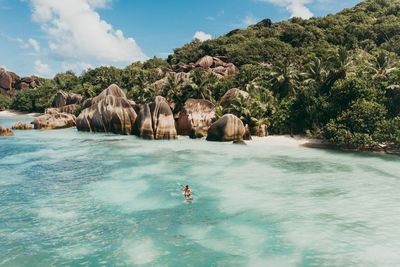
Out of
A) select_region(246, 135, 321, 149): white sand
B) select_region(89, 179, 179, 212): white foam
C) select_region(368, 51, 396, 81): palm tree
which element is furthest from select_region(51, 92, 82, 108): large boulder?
select_region(368, 51, 396, 81): palm tree

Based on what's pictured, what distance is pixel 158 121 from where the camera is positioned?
107 feet

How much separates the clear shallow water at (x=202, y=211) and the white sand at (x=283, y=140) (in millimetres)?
6047

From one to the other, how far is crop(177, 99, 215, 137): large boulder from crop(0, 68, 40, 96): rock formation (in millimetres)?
89939

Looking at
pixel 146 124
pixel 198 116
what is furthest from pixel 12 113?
pixel 198 116

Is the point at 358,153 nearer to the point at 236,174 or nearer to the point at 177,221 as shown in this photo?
the point at 236,174

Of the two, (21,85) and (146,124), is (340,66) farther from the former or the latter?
(21,85)

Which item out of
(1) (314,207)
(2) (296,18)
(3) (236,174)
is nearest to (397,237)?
(1) (314,207)

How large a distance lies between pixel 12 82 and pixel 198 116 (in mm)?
96818

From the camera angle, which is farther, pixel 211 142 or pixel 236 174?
pixel 211 142

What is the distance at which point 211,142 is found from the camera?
3111 cm

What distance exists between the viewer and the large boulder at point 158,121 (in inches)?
1282

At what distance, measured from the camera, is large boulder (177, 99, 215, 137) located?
3394cm

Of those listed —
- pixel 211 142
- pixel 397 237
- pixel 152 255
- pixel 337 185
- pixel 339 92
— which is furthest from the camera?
pixel 211 142

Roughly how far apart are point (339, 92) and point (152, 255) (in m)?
24.6
